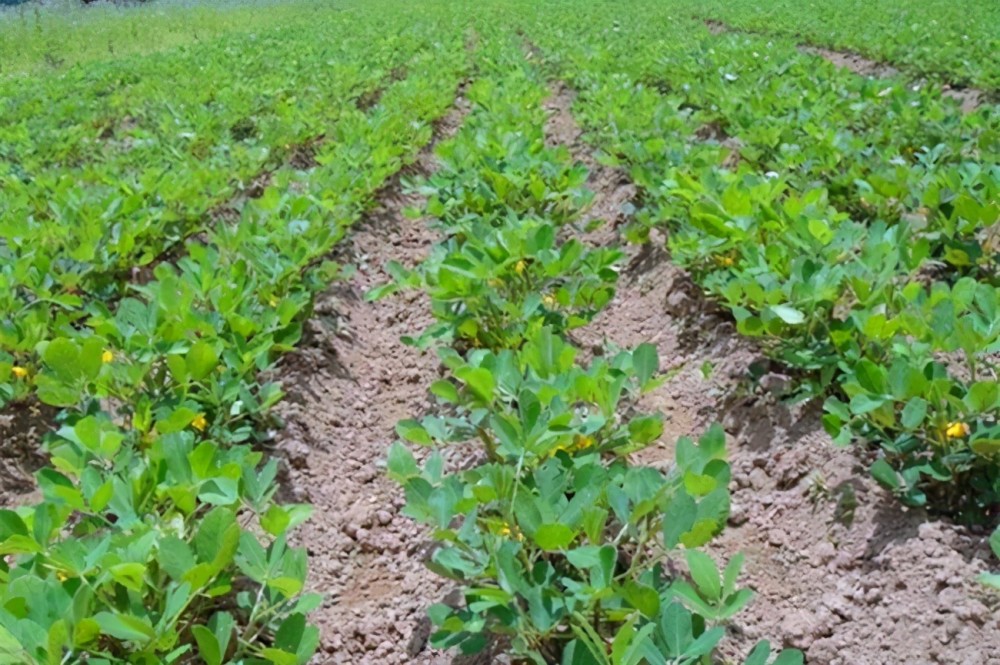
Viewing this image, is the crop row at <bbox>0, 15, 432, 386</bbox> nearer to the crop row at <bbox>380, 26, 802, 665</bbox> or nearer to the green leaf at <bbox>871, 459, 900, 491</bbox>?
the crop row at <bbox>380, 26, 802, 665</bbox>

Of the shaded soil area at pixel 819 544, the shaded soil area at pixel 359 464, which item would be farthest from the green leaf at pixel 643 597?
the shaded soil area at pixel 359 464

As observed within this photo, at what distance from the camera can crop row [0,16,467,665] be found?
4.99 ft

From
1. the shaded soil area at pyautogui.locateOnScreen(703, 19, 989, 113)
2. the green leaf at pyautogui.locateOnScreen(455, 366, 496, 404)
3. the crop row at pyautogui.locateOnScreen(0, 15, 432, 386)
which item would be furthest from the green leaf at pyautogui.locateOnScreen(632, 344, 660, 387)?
the shaded soil area at pyautogui.locateOnScreen(703, 19, 989, 113)

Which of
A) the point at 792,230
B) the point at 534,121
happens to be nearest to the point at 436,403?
the point at 792,230

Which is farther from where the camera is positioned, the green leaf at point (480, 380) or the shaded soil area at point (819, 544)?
the green leaf at point (480, 380)

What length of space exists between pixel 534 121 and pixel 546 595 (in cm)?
562

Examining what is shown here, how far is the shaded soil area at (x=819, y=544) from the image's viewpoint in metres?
1.75

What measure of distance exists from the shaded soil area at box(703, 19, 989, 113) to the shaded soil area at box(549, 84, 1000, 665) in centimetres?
461

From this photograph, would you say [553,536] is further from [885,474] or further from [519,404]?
[885,474]

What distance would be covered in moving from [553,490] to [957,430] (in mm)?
1008

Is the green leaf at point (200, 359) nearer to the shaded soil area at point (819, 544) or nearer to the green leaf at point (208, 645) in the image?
the green leaf at point (208, 645)

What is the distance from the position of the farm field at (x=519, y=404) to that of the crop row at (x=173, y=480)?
0.03 ft

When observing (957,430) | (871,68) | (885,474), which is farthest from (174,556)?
(871,68)

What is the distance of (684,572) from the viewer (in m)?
2.07
